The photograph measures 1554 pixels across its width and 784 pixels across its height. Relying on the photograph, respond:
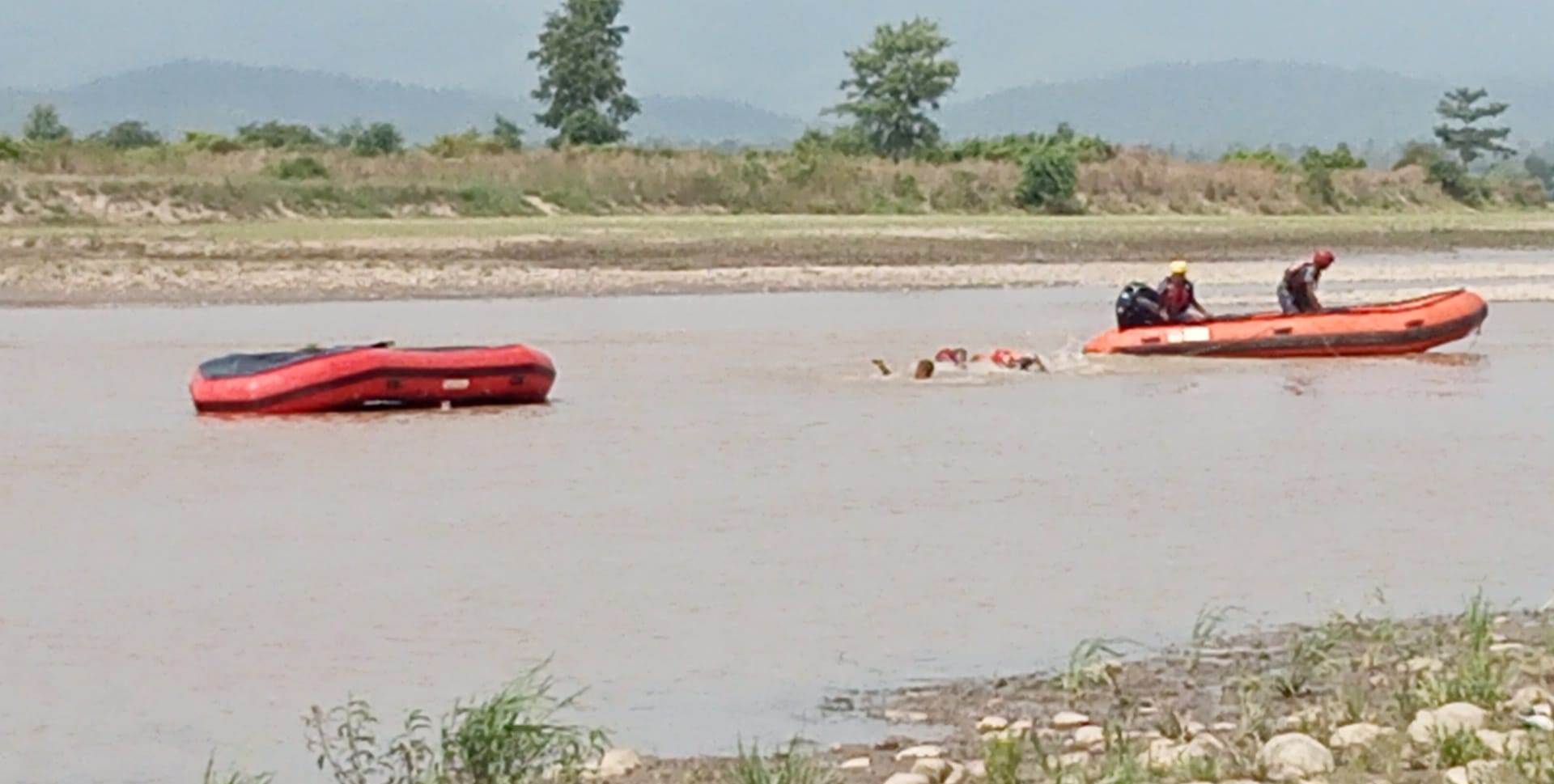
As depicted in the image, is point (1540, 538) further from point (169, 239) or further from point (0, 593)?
point (169, 239)

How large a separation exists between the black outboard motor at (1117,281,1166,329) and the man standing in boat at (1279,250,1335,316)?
116 centimetres

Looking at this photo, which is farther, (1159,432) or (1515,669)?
(1159,432)

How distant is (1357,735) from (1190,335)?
17.4m

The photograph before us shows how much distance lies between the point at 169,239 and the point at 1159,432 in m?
23.3

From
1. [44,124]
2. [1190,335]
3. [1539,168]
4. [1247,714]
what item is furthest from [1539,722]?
[1539,168]

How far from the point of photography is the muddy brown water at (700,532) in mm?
10328

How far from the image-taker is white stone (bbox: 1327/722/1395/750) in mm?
8117

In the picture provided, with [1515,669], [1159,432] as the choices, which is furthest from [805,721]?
[1159,432]

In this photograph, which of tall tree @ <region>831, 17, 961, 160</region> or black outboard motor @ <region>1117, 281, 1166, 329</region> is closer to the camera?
black outboard motor @ <region>1117, 281, 1166, 329</region>

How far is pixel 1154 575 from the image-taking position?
12.6 metres

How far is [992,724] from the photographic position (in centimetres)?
895

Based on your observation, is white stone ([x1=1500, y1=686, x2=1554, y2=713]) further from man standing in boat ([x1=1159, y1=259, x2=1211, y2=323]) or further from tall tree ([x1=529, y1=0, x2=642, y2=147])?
tall tree ([x1=529, y1=0, x2=642, y2=147])

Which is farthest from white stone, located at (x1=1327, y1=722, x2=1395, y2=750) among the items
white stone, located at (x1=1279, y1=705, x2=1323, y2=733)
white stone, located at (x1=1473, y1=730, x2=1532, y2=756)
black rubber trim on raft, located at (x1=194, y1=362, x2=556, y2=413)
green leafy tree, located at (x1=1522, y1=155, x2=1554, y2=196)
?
green leafy tree, located at (x1=1522, y1=155, x2=1554, y2=196)

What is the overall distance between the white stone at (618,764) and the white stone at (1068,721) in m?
1.31
